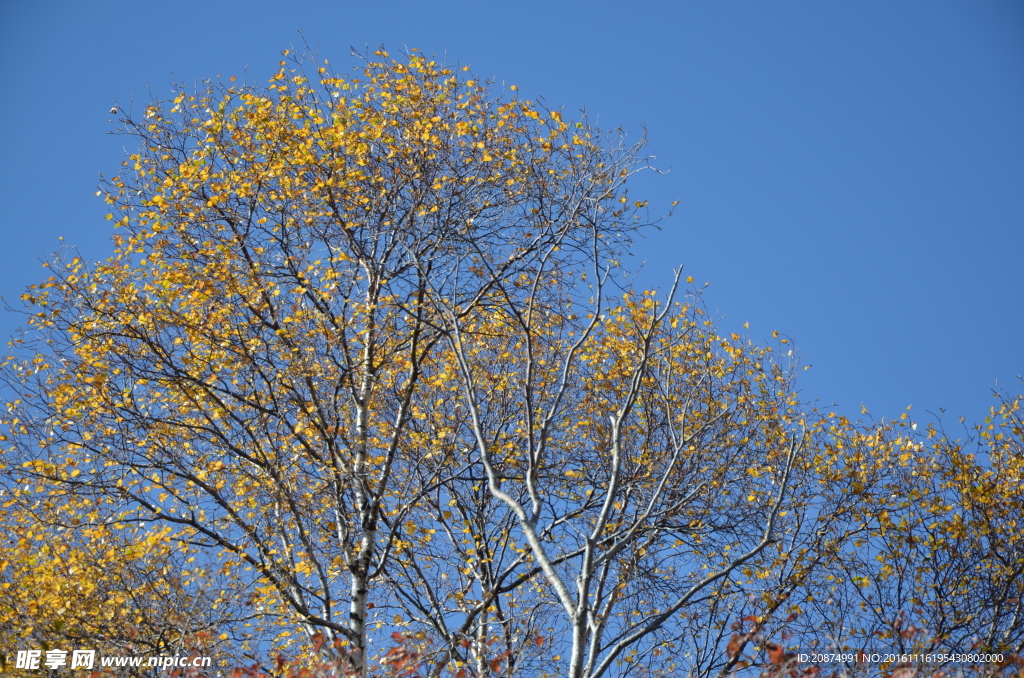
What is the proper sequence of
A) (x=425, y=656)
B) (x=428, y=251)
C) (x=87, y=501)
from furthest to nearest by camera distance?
(x=428, y=251) → (x=87, y=501) → (x=425, y=656)

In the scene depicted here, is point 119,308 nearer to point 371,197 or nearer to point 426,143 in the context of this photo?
point 371,197

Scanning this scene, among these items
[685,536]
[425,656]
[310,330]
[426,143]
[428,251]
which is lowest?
[425,656]

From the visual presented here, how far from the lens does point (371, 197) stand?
13.0 metres

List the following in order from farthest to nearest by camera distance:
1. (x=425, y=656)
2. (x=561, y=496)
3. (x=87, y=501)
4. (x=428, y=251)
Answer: (x=561, y=496) < (x=428, y=251) < (x=87, y=501) < (x=425, y=656)

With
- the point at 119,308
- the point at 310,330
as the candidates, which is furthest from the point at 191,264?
the point at 310,330

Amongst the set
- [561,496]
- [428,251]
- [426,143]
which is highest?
[426,143]

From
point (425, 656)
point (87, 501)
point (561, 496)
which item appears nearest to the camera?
point (425, 656)

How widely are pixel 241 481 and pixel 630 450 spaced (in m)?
5.70

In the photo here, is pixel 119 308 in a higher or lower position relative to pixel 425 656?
higher

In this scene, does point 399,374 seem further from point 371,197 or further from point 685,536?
point 685,536

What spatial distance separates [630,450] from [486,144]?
5.11 m

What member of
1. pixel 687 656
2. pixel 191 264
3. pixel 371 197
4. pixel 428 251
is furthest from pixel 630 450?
pixel 191 264

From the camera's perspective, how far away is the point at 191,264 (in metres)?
12.9

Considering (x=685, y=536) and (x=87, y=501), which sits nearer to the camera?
(x=87, y=501)
